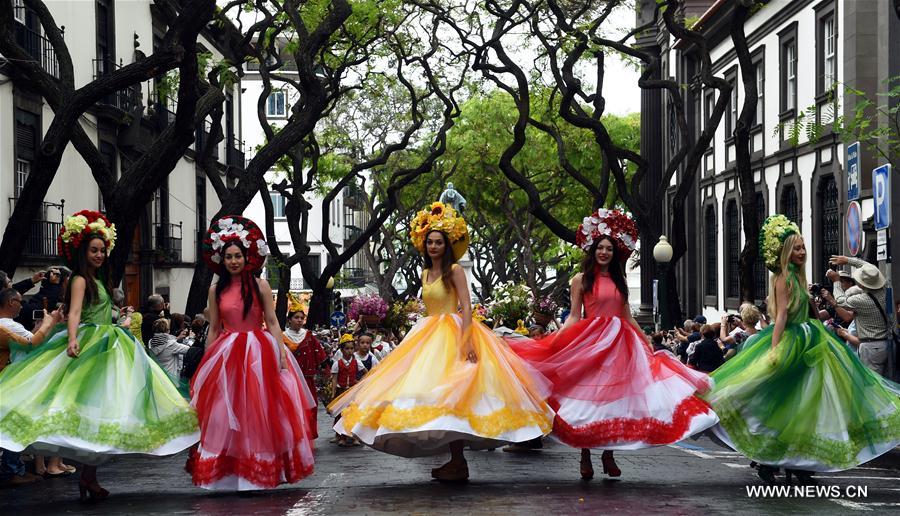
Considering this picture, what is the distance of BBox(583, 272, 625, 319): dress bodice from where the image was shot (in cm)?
1159

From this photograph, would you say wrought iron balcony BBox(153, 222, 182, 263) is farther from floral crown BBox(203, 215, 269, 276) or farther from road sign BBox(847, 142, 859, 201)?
floral crown BBox(203, 215, 269, 276)

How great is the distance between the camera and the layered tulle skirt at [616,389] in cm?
1065

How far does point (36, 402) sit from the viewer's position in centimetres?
995

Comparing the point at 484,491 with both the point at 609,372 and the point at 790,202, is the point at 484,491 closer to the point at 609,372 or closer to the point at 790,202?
the point at 609,372

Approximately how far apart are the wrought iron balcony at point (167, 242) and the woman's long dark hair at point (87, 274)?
2421 cm

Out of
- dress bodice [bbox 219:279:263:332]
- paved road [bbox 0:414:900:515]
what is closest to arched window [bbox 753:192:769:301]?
paved road [bbox 0:414:900:515]

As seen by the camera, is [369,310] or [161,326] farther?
[369,310]

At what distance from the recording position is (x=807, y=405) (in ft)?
35.0


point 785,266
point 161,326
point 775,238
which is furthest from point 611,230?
point 161,326

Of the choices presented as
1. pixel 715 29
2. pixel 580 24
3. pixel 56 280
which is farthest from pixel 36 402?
pixel 715 29

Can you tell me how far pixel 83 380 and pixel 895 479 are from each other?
22.3ft

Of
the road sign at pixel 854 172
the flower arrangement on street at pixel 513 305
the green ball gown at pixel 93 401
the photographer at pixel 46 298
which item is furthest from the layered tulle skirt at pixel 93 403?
the flower arrangement on street at pixel 513 305

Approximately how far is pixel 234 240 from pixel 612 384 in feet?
10.6

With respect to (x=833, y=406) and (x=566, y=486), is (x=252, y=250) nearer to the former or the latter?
(x=566, y=486)
